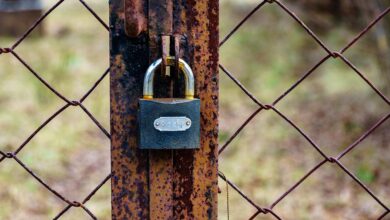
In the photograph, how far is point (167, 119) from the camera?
0.82 meters

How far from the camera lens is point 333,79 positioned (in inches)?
185

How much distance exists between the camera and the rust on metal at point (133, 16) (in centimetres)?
80

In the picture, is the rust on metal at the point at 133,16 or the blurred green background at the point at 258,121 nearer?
the rust on metal at the point at 133,16

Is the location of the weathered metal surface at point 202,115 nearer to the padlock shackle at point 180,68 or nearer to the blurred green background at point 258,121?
the padlock shackle at point 180,68

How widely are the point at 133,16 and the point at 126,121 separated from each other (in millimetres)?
162

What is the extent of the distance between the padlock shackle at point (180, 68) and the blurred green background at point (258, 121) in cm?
190

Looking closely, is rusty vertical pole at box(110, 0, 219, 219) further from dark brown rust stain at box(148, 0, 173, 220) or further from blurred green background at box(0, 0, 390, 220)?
blurred green background at box(0, 0, 390, 220)

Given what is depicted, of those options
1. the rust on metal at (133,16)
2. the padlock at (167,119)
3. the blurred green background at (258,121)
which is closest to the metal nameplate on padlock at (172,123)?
the padlock at (167,119)

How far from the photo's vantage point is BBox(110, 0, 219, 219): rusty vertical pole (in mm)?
843

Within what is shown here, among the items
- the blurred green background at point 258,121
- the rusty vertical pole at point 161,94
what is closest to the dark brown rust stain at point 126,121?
the rusty vertical pole at point 161,94

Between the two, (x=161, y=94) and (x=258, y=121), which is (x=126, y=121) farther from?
(x=258, y=121)

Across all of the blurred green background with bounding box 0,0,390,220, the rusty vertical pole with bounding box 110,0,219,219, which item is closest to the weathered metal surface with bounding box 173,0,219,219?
the rusty vertical pole with bounding box 110,0,219,219

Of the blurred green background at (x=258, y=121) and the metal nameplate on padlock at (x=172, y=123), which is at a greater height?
the blurred green background at (x=258, y=121)

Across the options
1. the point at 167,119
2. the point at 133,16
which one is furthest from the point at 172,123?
the point at 133,16
